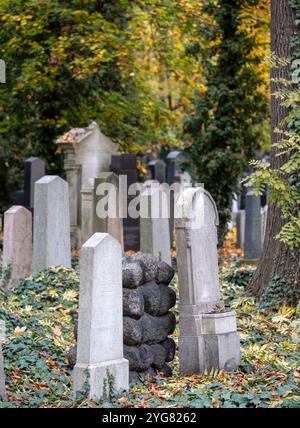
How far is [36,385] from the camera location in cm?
844

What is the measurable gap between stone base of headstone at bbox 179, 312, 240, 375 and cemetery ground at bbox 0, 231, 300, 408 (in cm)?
14

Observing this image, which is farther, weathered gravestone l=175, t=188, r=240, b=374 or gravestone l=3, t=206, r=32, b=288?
gravestone l=3, t=206, r=32, b=288

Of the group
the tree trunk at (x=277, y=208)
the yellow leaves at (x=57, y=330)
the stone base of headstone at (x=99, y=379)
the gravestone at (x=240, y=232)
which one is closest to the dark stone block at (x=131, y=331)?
the stone base of headstone at (x=99, y=379)

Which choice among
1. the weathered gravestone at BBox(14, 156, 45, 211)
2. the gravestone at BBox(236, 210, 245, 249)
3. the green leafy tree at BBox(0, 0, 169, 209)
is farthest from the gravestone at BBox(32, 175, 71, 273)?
the gravestone at BBox(236, 210, 245, 249)

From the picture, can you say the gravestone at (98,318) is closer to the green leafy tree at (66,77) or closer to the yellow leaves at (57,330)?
the yellow leaves at (57,330)

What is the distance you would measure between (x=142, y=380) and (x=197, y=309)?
0.90 metres

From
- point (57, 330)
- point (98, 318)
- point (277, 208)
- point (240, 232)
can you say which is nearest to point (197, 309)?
point (98, 318)

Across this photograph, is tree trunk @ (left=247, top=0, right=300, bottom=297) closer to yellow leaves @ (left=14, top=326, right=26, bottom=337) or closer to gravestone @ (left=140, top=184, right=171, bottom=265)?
gravestone @ (left=140, top=184, right=171, bottom=265)

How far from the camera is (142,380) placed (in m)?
8.75

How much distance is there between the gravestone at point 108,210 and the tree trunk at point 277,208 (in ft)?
11.3

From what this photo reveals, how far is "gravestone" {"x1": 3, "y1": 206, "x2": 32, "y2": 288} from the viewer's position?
44.6 feet

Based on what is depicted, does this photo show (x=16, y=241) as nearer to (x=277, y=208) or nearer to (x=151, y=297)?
(x=277, y=208)
